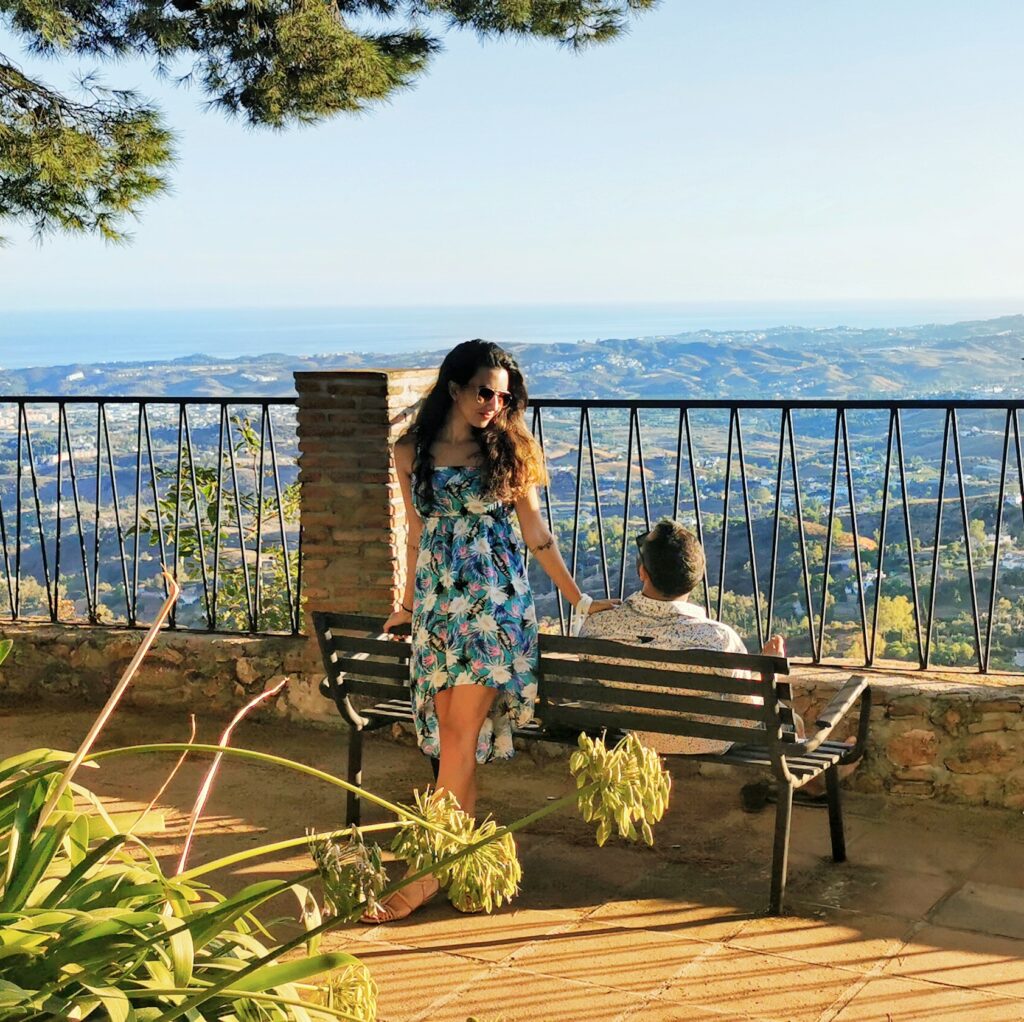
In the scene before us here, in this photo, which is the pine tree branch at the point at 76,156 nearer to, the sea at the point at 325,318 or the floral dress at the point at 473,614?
the floral dress at the point at 473,614

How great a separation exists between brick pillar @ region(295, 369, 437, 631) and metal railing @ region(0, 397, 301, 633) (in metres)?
0.29

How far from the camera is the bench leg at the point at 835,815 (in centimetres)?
448

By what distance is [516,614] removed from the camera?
175 inches

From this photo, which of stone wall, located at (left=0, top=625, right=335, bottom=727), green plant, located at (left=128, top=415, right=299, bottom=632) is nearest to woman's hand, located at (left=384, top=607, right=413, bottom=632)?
stone wall, located at (left=0, top=625, right=335, bottom=727)

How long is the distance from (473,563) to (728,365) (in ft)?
42.9

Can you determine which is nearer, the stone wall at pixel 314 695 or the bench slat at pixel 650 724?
the bench slat at pixel 650 724

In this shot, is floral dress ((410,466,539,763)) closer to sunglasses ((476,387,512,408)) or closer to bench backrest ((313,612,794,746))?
bench backrest ((313,612,794,746))

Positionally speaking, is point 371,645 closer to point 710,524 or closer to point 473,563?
point 473,563

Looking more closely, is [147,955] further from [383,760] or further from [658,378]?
[658,378]

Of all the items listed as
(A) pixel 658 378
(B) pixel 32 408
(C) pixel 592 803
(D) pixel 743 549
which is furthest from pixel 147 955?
(A) pixel 658 378

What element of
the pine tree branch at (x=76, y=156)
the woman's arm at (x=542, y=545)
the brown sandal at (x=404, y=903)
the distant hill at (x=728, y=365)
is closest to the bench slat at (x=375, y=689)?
the woman's arm at (x=542, y=545)

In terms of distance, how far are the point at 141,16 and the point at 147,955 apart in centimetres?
729

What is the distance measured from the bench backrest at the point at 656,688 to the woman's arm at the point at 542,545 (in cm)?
22

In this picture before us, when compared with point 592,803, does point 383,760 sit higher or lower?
lower
